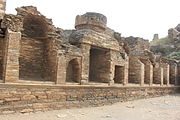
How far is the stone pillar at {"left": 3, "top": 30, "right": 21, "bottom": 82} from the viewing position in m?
6.21

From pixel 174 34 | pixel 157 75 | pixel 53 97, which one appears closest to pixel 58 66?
pixel 53 97

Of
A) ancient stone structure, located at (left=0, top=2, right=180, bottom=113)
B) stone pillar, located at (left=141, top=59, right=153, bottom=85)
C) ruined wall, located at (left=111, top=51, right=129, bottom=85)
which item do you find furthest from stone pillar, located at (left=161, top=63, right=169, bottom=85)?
ruined wall, located at (left=111, top=51, right=129, bottom=85)

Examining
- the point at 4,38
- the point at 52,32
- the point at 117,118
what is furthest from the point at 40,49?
the point at 117,118

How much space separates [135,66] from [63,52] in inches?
248

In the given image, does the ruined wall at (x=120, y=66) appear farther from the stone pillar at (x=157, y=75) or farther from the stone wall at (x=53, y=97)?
the stone pillar at (x=157, y=75)

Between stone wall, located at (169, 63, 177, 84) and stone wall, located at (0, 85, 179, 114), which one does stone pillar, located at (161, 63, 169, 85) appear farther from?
→ stone wall, located at (0, 85, 179, 114)

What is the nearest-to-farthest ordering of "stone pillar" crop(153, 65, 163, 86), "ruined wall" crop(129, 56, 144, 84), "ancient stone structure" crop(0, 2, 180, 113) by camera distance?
"ancient stone structure" crop(0, 2, 180, 113)
"ruined wall" crop(129, 56, 144, 84)
"stone pillar" crop(153, 65, 163, 86)

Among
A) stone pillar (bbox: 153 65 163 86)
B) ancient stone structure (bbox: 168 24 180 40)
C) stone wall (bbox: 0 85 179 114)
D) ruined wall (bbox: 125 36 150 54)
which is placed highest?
ancient stone structure (bbox: 168 24 180 40)

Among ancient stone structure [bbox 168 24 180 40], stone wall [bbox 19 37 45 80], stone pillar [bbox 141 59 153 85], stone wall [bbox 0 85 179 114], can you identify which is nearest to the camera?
stone wall [bbox 0 85 179 114]

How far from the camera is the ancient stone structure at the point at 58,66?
6383 mm

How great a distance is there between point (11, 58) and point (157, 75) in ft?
37.6

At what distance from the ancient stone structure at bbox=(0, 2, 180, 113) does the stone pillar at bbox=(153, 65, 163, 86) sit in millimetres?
1881

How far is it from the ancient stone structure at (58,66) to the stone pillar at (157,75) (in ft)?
6.17

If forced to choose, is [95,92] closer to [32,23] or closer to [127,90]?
[127,90]
